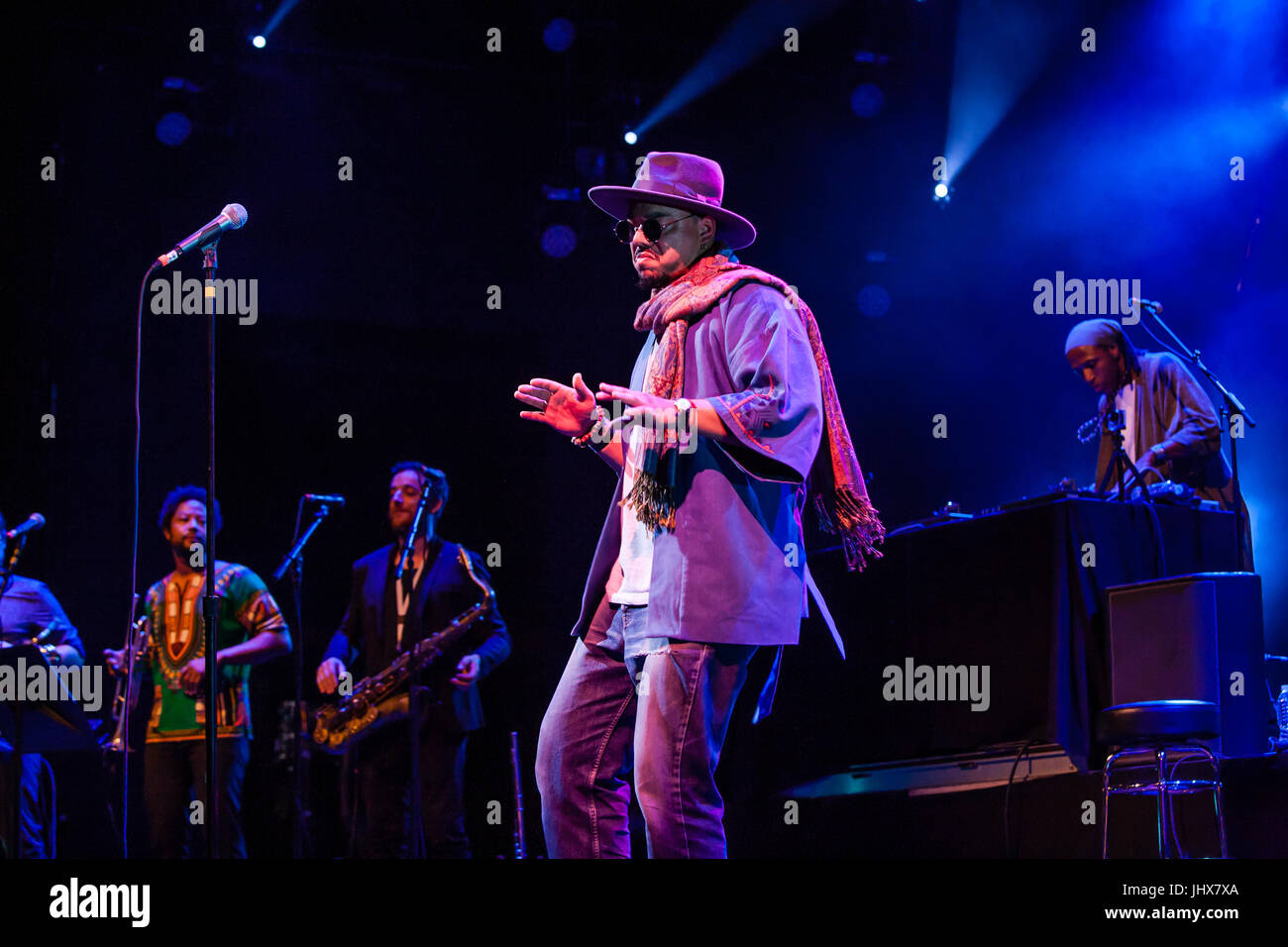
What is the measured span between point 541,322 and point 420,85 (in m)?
1.88

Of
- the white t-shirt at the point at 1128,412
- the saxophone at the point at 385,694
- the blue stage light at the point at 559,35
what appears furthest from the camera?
the blue stage light at the point at 559,35

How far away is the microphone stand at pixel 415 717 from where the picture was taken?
22.8 feet

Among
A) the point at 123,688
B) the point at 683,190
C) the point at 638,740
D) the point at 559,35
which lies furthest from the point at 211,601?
the point at 559,35

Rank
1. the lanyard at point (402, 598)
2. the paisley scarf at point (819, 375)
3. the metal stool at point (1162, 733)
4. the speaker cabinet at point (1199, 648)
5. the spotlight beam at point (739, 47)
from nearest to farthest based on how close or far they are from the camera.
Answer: the paisley scarf at point (819, 375), the metal stool at point (1162, 733), the speaker cabinet at point (1199, 648), the lanyard at point (402, 598), the spotlight beam at point (739, 47)

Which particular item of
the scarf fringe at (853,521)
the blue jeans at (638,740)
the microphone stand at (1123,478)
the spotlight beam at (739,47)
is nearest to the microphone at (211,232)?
the blue jeans at (638,740)

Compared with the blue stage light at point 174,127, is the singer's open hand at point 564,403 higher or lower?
lower

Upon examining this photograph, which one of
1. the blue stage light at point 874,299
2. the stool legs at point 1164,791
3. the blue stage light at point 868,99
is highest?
the blue stage light at point 868,99

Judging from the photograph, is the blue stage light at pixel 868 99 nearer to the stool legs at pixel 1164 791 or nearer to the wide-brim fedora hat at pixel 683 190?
the stool legs at pixel 1164 791

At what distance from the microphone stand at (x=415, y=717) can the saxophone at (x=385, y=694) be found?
102 millimetres

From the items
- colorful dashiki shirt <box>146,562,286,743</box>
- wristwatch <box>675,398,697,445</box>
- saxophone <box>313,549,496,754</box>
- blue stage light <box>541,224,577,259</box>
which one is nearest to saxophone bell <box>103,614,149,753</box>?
colorful dashiki shirt <box>146,562,286,743</box>

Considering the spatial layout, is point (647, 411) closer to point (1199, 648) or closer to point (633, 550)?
point (633, 550)

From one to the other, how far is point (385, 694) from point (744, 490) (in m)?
4.78

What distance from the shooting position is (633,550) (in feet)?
11.7

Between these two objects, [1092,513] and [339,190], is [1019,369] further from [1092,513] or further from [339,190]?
[339,190]
